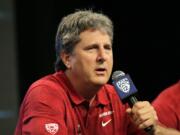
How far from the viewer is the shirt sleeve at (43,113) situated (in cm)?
200

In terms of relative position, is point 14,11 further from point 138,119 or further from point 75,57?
point 138,119

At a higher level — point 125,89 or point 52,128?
point 125,89

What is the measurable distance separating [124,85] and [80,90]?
13.8 inches

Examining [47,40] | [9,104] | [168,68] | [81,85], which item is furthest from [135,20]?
[81,85]

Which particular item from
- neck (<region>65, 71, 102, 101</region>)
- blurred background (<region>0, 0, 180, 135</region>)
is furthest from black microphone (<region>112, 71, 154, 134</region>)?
blurred background (<region>0, 0, 180, 135</region>)

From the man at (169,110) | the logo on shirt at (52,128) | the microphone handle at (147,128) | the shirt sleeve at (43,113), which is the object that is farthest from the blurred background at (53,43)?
the microphone handle at (147,128)

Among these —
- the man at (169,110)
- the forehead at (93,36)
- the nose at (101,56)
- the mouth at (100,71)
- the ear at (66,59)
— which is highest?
the forehead at (93,36)

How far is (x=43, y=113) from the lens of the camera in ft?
6.70

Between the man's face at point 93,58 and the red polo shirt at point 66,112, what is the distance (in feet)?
0.34

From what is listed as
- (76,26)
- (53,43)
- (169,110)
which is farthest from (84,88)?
(53,43)

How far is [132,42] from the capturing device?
12.5ft

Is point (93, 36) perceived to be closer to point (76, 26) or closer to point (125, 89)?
point (76, 26)

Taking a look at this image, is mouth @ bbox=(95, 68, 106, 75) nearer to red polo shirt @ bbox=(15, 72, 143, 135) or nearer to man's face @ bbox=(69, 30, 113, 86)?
man's face @ bbox=(69, 30, 113, 86)

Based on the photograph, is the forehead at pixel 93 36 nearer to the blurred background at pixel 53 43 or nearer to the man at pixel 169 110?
the man at pixel 169 110
